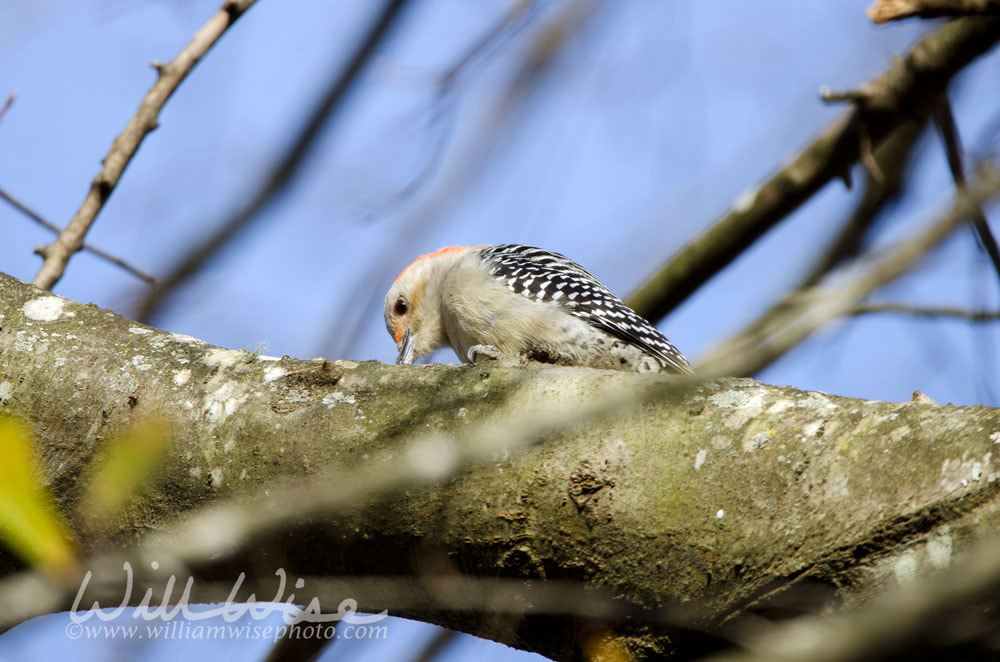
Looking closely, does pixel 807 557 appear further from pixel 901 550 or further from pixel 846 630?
pixel 846 630

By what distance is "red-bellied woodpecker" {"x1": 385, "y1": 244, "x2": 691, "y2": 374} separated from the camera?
16.7 ft

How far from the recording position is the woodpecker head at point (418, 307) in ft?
21.9

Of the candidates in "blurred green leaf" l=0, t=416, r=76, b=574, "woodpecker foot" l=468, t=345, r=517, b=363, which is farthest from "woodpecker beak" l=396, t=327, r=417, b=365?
"blurred green leaf" l=0, t=416, r=76, b=574

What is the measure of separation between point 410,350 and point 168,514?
13.7 feet

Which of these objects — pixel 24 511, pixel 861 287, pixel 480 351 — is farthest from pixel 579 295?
pixel 24 511

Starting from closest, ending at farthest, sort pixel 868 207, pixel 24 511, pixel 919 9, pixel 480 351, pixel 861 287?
pixel 24 511 < pixel 861 287 < pixel 919 9 < pixel 480 351 < pixel 868 207

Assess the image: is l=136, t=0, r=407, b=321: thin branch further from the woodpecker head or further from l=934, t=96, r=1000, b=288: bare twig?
l=934, t=96, r=1000, b=288: bare twig

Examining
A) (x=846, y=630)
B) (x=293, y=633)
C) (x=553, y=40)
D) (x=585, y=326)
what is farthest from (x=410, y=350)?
(x=846, y=630)

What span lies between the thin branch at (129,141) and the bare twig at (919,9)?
2555 mm

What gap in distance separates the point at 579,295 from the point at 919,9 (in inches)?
98.8

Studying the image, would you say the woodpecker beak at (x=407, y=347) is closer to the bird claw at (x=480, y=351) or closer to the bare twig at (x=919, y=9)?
the bird claw at (x=480, y=351)

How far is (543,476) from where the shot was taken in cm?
247

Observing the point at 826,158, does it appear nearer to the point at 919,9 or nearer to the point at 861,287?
the point at 919,9

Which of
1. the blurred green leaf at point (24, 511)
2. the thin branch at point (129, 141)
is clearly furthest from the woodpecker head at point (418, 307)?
the blurred green leaf at point (24, 511)
